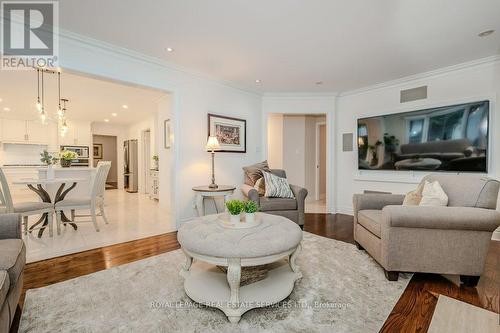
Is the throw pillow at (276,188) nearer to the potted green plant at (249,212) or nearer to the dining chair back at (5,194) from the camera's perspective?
the potted green plant at (249,212)

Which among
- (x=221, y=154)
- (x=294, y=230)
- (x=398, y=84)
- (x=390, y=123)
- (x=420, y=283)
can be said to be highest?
(x=398, y=84)

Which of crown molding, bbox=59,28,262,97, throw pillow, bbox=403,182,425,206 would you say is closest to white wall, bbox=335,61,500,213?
throw pillow, bbox=403,182,425,206

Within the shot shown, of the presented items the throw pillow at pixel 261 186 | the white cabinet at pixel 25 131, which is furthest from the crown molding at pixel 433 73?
the white cabinet at pixel 25 131

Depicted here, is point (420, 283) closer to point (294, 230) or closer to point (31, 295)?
point (294, 230)

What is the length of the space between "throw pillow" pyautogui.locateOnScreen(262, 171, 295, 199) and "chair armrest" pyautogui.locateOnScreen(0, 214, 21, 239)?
266cm

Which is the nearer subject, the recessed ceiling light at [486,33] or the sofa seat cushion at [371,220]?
the sofa seat cushion at [371,220]

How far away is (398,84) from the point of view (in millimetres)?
3951

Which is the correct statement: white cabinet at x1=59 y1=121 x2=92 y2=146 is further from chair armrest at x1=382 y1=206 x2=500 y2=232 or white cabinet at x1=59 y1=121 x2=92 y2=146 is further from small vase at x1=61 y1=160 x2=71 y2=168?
chair armrest at x1=382 y1=206 x2=500 y2=232

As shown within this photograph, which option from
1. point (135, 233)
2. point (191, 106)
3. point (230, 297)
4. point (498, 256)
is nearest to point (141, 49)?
point (191, 106)

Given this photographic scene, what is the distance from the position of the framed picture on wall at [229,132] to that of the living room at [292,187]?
0.10 ft

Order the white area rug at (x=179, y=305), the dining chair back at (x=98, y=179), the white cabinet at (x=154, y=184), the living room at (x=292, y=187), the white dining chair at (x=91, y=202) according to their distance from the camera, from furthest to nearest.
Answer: the white cabinet at (x=154, y=184) < the dining chair back at (x=98, y=179) < the white dining chair at (x=91, y=202) < the living room at (x=292, y=187) < the white area rug at (x=179, y=305)

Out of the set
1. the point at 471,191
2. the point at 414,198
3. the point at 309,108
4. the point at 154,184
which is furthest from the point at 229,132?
the point at 471,191

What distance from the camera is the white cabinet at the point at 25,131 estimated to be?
21.8ft

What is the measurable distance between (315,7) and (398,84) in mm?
2652
